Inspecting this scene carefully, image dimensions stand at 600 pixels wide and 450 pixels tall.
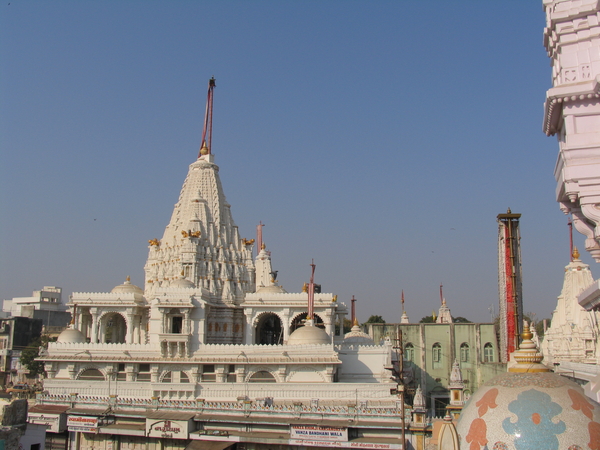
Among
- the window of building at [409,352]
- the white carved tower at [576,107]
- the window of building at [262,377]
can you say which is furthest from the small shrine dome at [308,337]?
the white carved tower at [576,107]

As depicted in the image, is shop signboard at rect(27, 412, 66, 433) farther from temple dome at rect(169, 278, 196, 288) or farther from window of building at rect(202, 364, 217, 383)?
temple dome at rect(169, 278, 196, 288)

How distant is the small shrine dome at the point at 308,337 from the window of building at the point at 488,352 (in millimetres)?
17431

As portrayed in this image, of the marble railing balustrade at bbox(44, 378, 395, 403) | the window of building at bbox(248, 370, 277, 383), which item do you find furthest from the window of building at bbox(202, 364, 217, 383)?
the window of building at bbox(248, 370, 277, 383)

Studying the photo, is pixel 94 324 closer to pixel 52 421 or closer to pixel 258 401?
pixel 52 421

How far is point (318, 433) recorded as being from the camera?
88.5 feet

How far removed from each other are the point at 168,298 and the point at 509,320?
22.8 m

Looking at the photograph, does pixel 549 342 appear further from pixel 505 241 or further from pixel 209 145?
pixel 209 145

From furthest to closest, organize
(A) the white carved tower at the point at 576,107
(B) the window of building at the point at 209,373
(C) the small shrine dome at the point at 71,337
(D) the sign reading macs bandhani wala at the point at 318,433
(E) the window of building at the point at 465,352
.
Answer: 1. (E) the window of building at the point at 465,352
2. (C) the small shrine dome at the point at 71,337
3. (B) the window of building at the point at 209,373
4. (D) the sign reading macs bandhani wala at the point at 318,433
5. (A) the white carved tower at the point at 576,107

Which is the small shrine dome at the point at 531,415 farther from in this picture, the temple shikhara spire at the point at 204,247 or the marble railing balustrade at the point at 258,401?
the temple shikhara spire at the point at 204,247

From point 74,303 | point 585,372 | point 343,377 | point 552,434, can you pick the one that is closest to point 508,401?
point 552,434

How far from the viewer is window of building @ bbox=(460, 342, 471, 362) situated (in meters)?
48.1

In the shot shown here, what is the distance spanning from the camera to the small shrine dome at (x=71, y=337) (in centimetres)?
3987

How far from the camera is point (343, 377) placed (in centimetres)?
3797

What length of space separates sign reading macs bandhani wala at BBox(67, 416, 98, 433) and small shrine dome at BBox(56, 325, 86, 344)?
9802mm
